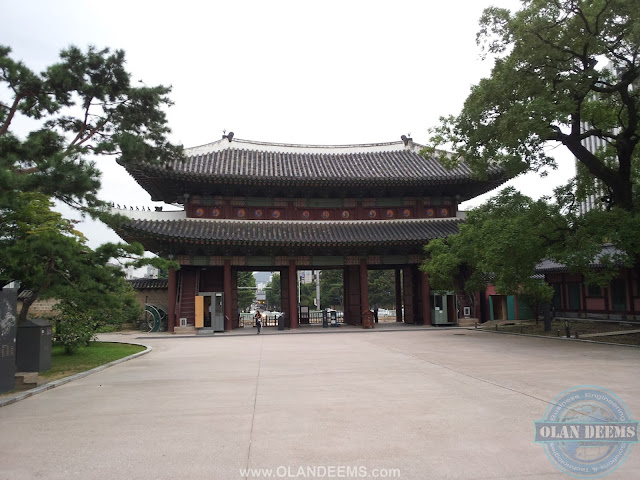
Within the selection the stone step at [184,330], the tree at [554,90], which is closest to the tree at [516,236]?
the tree at [554,90]

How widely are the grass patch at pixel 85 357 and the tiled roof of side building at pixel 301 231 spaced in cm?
627

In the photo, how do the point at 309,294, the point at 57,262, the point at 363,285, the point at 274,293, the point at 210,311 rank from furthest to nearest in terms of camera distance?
1. the point at 274,293
2. the point at 309,294
3. the point at 363,285
4. the point at 210,311
5. the point at 57,262

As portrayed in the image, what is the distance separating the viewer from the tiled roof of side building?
23672 mm

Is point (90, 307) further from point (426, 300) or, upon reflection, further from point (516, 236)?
point (426, 300)

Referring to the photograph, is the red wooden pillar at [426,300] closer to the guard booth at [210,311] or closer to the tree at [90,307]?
the guard booth at [210,311]

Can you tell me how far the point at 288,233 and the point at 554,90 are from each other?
47.8ft

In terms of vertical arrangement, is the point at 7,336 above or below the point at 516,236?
below

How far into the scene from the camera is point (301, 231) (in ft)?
85.4

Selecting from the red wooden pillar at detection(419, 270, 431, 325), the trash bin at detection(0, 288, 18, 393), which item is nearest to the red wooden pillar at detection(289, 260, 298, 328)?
the red wooden pillar at detection(419, 270, 431, 325)

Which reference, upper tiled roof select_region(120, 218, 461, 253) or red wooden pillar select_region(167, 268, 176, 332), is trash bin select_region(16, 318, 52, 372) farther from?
red wooden pillar select_region(167, 268, 176, 332)

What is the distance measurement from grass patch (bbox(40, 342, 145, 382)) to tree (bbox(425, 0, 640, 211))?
13732 millimetres

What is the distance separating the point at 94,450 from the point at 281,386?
428cm

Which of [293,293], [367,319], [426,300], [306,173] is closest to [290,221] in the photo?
[306,173]

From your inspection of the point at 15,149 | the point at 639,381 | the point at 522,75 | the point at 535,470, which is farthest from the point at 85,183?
the point at 522,75
